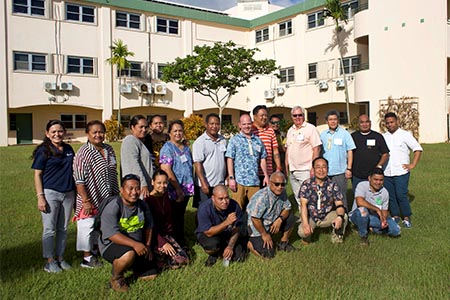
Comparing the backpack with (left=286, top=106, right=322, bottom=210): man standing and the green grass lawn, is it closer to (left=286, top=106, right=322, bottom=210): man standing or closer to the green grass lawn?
the green grass lawn

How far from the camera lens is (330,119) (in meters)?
6.00

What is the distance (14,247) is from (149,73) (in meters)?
23.1

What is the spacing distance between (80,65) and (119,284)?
23.4 meters

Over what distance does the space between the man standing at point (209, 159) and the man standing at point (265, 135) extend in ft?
2.11

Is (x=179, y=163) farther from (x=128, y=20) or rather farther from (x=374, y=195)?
(x=128, y=20)

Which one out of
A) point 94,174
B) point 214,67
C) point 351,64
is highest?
point 351,64

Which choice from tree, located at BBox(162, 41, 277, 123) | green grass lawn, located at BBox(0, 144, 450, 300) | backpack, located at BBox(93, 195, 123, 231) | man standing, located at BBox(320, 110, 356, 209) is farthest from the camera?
tree, located at BBox(162, 41, 277, 123)

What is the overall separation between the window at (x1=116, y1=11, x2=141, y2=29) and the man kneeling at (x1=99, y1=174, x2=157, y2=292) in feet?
79.9

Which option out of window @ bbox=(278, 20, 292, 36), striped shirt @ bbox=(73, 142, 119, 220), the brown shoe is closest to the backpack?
striped shirt @ bbox=(73, 142, 119, 220)

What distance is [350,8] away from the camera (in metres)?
23.7

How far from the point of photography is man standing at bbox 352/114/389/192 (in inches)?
238

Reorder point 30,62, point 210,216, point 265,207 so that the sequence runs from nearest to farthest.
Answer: point 210,216 < point 265,207 < point 30,62

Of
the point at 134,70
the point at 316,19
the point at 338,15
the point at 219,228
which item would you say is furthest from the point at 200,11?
the point at 219,228

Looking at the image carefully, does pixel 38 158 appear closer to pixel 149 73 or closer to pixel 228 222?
pixel 228 222
